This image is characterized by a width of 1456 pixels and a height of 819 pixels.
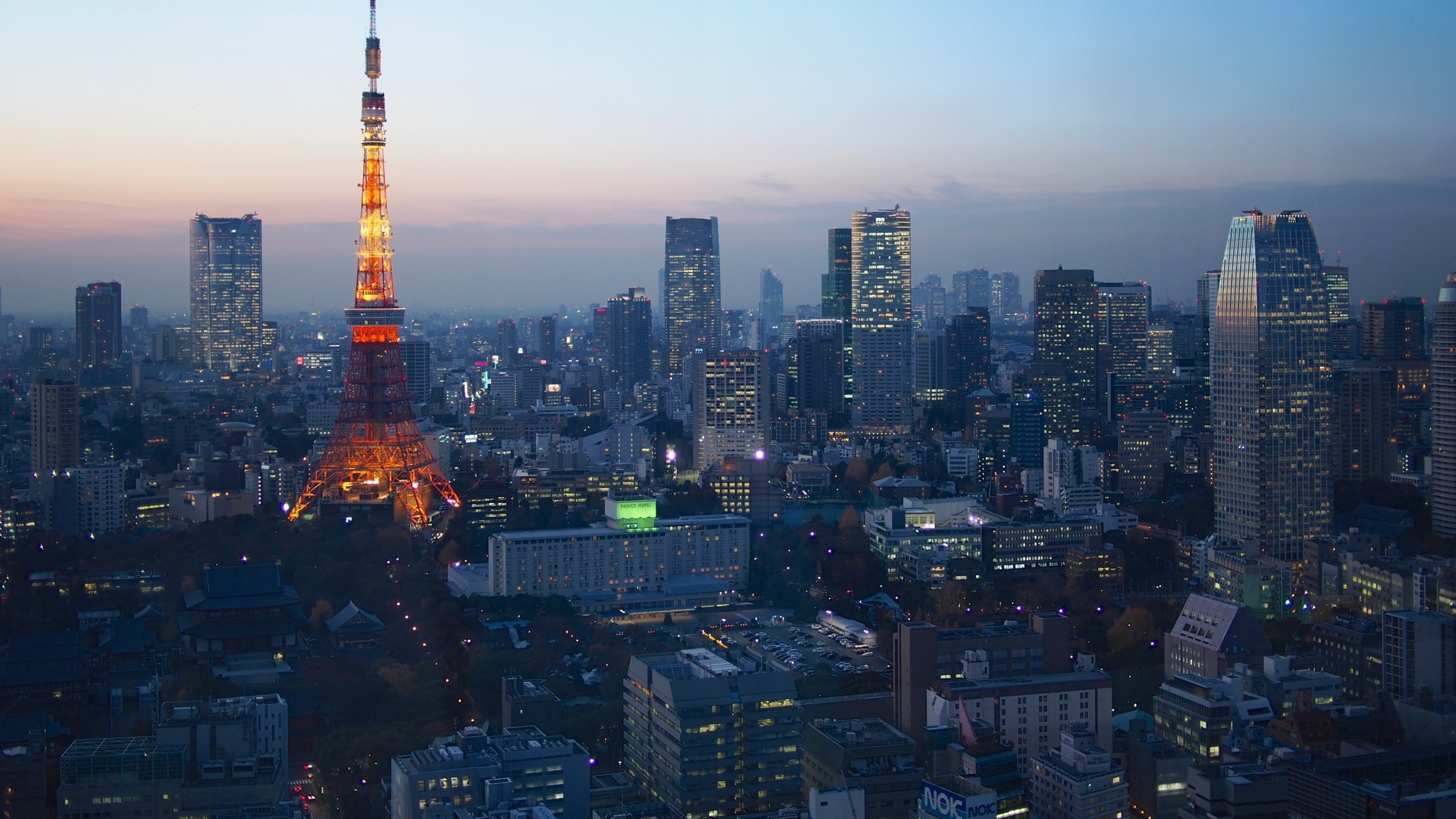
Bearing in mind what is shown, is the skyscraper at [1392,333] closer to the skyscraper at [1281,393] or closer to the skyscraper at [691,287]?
the skyscraper at [1281,393]

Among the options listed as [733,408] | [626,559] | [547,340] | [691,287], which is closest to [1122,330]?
[733,408]

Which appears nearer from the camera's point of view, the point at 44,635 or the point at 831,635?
the point at 44,635

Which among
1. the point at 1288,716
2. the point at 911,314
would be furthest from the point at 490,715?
the point at 911,314

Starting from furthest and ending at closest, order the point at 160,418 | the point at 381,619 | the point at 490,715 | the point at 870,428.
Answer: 1. the point at 870,428
2. the point at 160,418
3. the point at 381,619
4. the point at 490,715

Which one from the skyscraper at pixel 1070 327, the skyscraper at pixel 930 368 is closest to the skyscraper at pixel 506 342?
the skyscraper at pixel 930 368

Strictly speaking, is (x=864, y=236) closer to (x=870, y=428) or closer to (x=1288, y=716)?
(x=870, y=428)

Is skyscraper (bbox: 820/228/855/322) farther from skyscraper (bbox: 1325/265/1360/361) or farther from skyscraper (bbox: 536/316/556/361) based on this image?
skyscraper (bbox: 1325/265/1360/361)
